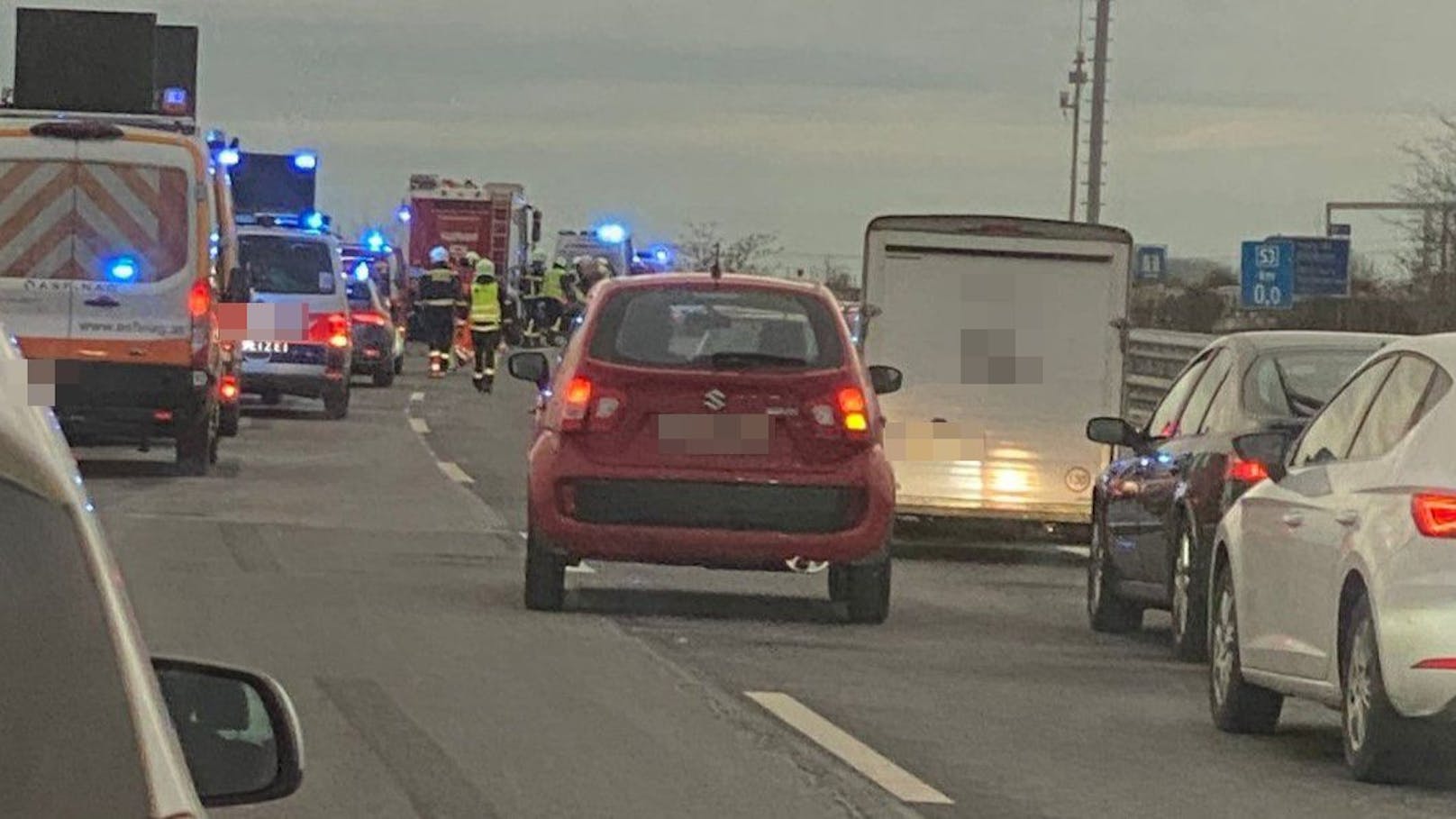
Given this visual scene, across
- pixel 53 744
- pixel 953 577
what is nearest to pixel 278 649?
pixel 953 577

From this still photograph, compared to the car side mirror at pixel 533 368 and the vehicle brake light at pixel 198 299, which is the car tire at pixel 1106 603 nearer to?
the car side mirror at pixel 533 368

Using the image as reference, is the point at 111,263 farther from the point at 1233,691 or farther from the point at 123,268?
the point at 1233,691

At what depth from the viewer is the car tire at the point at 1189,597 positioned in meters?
13.3

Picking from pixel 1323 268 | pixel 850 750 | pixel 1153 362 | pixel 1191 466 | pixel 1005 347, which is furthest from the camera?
pixel 1323 268

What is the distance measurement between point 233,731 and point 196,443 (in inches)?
740

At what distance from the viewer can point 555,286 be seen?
52.2 m

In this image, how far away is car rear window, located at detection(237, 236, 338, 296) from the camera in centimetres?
3091

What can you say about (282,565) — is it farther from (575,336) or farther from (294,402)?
(294,402)

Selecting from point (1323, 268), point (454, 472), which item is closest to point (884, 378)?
point (454, 472)

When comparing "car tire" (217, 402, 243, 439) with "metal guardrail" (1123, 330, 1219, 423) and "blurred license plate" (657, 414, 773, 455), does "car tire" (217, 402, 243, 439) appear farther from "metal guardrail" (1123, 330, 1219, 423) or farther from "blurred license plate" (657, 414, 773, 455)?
"blurred license plate" (657, 414, 773, 455)

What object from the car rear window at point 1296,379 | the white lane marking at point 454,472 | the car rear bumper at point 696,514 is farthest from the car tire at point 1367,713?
the white lane marking at point 454,472

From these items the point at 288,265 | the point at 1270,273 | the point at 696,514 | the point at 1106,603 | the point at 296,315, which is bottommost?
the point at 1106,603

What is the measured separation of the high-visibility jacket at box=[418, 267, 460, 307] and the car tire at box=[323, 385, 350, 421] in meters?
10.1

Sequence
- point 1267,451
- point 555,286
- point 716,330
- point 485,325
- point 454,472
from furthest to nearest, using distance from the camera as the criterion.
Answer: point 555,286
point 485,325
point 454,472
point 716,330
point 1267,451
